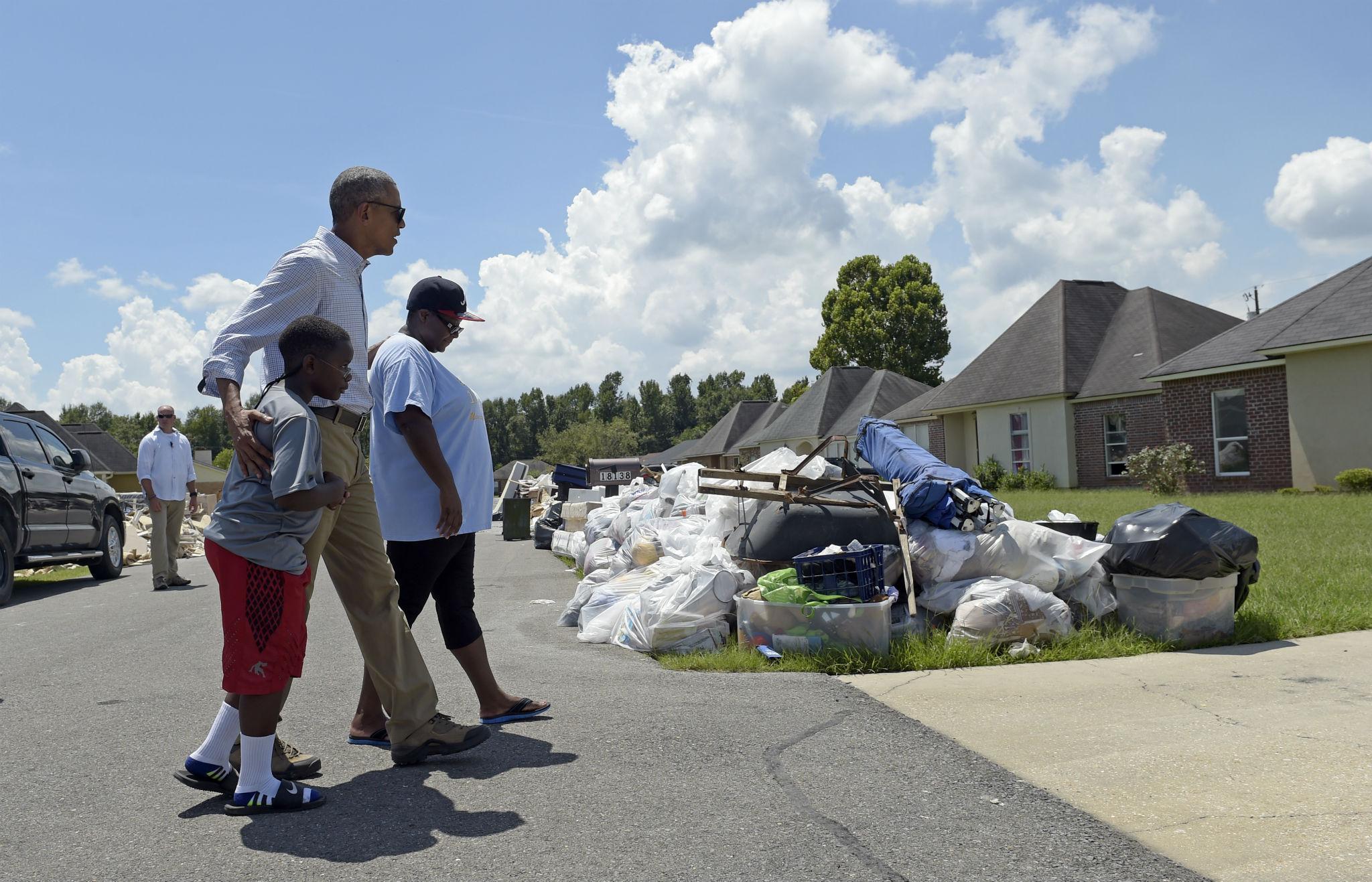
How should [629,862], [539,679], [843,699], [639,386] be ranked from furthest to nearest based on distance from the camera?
[639,386], [539,679], [843,699], [629,862]

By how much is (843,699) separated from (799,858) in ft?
6.20

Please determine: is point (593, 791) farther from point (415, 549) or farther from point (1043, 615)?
point (1043, 615)

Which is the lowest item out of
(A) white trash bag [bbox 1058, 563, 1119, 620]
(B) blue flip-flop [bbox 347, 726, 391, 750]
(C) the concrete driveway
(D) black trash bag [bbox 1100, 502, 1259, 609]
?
(C) the concrete driveway

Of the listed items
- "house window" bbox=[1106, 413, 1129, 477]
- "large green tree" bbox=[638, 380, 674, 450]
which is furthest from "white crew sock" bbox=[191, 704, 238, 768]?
"large green tree" bbox=[638, 380, 674, 450]

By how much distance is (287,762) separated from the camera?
3.47 meters

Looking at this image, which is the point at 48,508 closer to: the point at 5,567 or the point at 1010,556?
the point at 5,567

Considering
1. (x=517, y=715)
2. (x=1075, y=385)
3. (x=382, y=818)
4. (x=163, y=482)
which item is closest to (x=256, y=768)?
(x=382, y=818)

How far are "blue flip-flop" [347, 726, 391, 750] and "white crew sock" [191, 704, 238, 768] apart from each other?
0.69 metres

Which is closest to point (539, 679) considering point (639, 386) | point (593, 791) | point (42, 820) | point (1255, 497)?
point (593, 791)

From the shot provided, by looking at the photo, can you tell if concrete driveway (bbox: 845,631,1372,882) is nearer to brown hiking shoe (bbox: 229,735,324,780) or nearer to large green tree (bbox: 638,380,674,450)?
brown hiking shoe (bbox: 229,735,324,780)

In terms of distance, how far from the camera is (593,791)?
11.0 ft

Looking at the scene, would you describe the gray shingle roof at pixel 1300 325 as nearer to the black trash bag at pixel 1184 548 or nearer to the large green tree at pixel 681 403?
the black trash bag at pixel 1184 548

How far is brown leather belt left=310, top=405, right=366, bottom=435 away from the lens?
3525 mm

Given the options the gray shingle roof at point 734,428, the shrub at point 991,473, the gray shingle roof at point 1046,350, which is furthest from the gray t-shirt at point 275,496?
the gray shingle roof at point 734,428
